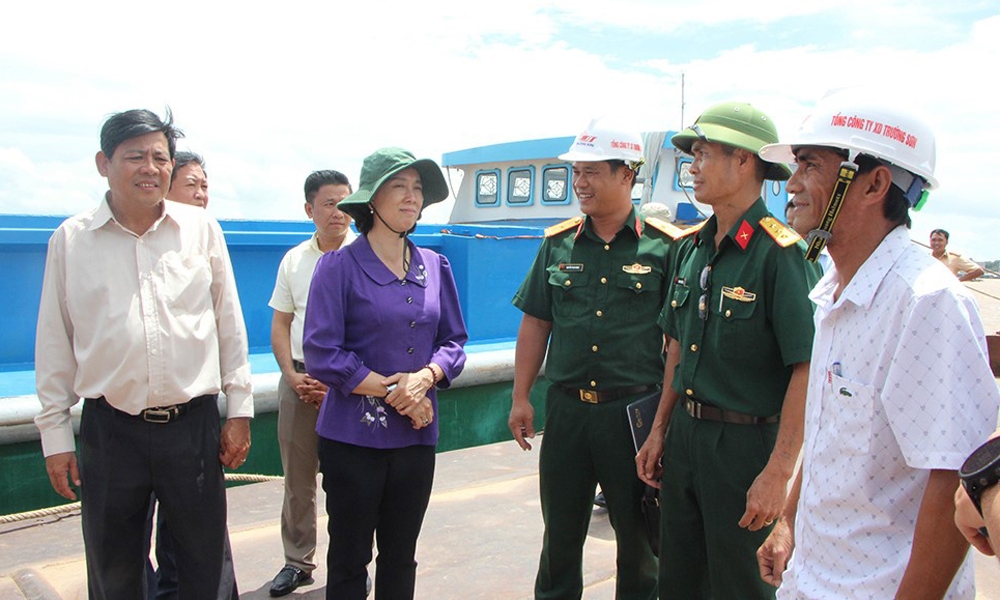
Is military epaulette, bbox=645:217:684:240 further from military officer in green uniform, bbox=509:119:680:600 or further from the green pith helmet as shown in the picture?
the green pith helmet

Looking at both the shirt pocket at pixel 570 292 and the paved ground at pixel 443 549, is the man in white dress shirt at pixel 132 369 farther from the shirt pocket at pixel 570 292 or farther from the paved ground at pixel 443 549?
the shirt pocket at pixel 570 292

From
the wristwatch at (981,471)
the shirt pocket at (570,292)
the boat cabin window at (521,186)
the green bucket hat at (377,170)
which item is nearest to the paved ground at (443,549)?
the shirt pocket at (570,292)

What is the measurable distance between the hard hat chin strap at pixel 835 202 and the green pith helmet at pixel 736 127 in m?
0.70

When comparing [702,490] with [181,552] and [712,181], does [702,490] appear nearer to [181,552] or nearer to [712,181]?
[712,181]

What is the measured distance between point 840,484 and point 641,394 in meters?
1.22

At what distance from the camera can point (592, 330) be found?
9.02 feet

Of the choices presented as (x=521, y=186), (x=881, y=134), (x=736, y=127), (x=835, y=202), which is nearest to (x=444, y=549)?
(x=736, y=127)

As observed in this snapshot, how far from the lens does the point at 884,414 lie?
1.44m

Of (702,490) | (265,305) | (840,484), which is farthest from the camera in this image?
(265,305)

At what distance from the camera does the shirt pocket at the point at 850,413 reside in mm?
1456

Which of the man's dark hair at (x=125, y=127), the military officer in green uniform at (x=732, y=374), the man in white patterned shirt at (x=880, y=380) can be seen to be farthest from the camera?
the man's dark hair at (x=125, y=127)

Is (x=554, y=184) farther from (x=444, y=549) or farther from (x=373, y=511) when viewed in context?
(x=373, y=511)

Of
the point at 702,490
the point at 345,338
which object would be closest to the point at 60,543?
the point at 345,338

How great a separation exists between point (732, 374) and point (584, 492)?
2.68 feet
